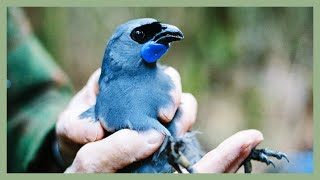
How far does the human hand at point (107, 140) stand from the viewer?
149cm

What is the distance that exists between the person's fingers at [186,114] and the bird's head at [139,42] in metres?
0.19

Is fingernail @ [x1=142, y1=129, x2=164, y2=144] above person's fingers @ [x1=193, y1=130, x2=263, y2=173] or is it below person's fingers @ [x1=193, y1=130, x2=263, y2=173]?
above

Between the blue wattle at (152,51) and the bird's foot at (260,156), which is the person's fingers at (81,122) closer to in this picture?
the blue wattle at (152,51)

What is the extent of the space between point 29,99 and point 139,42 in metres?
0.65

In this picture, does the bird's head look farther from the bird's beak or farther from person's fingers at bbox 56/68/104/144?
person's fingers at bbox 56/68/104/144

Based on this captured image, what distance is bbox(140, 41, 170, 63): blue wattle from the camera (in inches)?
58.7

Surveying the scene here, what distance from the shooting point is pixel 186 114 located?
5.32ft

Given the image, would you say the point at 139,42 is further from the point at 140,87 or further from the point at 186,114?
the point at 186,114

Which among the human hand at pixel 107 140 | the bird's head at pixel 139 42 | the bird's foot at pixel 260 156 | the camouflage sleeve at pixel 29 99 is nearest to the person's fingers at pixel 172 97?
the human hand at pixel 107 140

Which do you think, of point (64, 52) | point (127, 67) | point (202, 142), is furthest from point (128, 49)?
point (64, 52)

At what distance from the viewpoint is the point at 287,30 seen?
1.80 m

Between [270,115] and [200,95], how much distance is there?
0.24 m

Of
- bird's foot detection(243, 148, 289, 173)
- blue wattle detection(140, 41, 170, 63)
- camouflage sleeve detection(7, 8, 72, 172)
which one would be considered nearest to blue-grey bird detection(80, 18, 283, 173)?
blue wattle detection(140, 41, 170, 63)

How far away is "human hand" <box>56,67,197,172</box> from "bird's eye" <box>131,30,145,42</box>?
0.50ft
